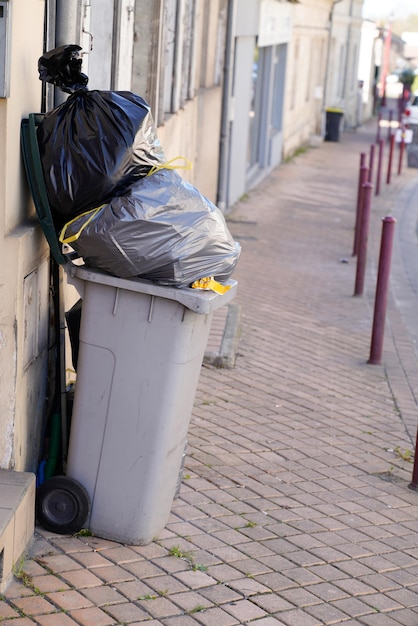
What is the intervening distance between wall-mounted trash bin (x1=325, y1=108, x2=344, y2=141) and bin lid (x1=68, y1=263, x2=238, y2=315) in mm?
25986

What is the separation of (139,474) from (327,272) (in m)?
7.72

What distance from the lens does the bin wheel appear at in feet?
14.2

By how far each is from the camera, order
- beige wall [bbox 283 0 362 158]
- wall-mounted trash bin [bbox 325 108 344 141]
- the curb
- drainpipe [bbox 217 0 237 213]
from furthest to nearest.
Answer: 1. wall-mounted trash bin [bbox 325 108 344 141]
2. beige wall [bbox 283 0 362 158]
3. drainpipe [bbox 217 0 237 213]
4. the curb

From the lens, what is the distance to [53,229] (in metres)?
4.30

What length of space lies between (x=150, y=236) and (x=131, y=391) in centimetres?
62

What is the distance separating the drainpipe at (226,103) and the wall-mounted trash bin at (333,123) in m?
14.6

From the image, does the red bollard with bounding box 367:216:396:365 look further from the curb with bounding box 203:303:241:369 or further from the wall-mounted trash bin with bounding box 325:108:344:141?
the wall-mounted trash bin with bounding box 325:108:344:141

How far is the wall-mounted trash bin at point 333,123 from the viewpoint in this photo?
96.7ft

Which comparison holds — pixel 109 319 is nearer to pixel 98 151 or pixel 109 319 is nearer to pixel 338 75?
pixel 98 151

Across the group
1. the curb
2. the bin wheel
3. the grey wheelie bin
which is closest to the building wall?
the curb

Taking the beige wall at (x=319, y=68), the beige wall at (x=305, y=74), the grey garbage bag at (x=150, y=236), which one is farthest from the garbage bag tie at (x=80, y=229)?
the beige wall at (x=319, y=68)

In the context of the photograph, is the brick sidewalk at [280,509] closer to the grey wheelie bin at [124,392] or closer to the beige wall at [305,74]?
the grey wheelie bin at [124,392]

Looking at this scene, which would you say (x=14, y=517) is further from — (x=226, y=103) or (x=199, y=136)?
(x=226, y=103)

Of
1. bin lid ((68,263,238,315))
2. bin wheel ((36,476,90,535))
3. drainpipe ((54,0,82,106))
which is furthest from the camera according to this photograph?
drainpipe ((54,0,82,106))
